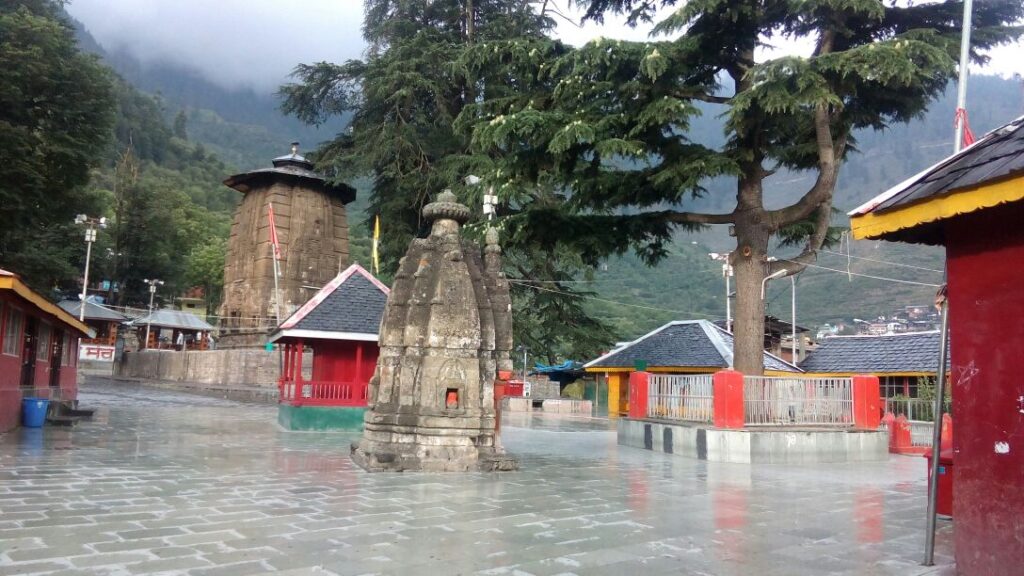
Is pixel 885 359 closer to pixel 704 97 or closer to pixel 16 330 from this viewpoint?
pixel 704 97

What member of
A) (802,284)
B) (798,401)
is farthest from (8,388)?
(802,284)

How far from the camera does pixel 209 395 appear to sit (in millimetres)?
34000

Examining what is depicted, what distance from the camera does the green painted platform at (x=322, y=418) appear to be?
56.0 ft

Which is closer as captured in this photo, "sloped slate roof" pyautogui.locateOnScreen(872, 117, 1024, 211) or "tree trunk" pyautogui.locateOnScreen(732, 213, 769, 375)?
"sloped slate roof" pyautogui.locateOnScreen(872, 117, 1024, 211)

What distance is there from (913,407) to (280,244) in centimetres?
3347

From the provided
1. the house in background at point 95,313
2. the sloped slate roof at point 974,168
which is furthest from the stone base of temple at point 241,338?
the sloped slate roof at point 974,168

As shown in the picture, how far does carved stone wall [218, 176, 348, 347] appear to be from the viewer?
138 feet

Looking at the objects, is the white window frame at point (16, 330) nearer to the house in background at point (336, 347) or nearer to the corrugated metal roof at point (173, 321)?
the house in background at point (336, 347)

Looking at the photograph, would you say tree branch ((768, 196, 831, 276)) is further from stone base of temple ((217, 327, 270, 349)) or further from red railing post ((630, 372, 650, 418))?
stone base of temple ((217, 327, 270, 349))

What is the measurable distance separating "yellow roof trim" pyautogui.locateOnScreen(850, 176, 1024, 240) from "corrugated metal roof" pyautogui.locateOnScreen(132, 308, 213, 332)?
53.7 meters

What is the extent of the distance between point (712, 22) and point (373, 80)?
54.7 ft

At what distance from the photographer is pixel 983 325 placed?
4.38 metres

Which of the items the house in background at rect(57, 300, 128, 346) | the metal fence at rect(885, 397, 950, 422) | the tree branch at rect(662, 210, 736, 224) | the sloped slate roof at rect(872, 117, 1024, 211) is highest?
the tree branch at rect(662, 210, 736, 224)

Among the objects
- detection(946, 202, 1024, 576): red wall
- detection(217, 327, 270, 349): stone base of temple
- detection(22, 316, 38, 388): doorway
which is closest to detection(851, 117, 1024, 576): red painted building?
detection(946, 202, 1024, 576): red wall
